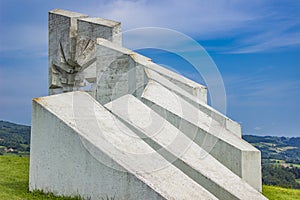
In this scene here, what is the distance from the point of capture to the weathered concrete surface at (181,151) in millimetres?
7145

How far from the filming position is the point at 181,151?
7.70 m

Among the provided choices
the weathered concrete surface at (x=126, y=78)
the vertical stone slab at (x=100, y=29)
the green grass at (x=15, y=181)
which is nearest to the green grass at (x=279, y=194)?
the weathered concrete surface at (x=126, y=78)

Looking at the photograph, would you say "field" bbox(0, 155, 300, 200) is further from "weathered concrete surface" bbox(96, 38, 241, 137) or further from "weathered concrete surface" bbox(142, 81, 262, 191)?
"weathered concrete surface" bbox(96, 38, 241, 137)

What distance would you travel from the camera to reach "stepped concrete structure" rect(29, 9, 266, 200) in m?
6.27

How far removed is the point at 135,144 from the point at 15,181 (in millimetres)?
3192

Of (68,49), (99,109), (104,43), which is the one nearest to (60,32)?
(68,49)

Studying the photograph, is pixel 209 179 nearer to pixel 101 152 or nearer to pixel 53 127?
pixel 101 152

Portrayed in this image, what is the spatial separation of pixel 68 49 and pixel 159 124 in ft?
25.5

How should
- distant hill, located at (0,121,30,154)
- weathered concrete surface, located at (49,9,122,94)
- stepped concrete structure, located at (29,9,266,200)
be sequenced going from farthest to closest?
distant hill, located at (0,121,30,154) < weathered concrete surface, located at (49,9,122,94) < stepped concrete structure, located at (29,9,266,200)

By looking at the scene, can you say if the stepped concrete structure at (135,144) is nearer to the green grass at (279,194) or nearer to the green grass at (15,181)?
the green grass at (15,181)

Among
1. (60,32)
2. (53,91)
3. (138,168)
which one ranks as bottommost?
(53,91)

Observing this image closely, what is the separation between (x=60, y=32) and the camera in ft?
50.0

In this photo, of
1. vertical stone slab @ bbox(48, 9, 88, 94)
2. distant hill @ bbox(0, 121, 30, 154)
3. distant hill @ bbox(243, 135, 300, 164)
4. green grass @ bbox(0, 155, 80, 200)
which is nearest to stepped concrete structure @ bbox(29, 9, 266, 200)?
green grass @ bbox(0, 155, 80, 200)

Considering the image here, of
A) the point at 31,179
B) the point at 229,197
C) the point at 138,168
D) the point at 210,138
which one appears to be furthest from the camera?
the point at 210,138
